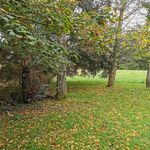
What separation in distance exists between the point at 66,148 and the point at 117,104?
621cm

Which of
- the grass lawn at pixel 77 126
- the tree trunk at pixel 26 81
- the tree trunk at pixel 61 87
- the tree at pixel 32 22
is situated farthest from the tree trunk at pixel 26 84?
the tree at pixel 32 22

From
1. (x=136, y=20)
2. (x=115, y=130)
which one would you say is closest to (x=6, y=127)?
(x=115, y=130)

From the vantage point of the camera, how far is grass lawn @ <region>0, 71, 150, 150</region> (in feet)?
27.6

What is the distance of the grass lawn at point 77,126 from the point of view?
8.40 meters

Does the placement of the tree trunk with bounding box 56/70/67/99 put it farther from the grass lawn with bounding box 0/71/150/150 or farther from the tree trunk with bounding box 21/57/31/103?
the tree trunk with bounding box 21/57/31/103

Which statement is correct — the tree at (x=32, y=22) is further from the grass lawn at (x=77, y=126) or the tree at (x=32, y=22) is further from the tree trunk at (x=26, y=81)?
the tree trunk at (x=26, y=81)

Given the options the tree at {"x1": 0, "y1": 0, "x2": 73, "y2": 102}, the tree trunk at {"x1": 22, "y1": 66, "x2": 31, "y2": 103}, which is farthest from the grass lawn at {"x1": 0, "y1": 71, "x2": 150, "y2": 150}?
the tree at {"x1": 0, "y1": 0, "x2": 73, "y2": 102}

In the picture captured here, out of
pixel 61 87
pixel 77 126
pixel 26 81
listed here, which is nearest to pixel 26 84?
pixel 26 81

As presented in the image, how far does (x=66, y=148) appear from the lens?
8.06 m

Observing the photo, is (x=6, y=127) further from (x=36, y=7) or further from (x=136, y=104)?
(x=136, y=104)

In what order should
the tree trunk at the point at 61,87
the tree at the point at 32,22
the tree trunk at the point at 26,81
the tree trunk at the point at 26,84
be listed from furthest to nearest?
the tree trunk at the point at 61,87 → the tree trunk at the point at 26,84 → the tree trunk at the point at 26,81 → the tree at the point at 32,22

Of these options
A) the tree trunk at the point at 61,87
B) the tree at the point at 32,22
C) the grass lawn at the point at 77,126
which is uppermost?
the tree at the point at 32,22

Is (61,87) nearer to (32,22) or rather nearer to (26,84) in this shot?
(26,84)

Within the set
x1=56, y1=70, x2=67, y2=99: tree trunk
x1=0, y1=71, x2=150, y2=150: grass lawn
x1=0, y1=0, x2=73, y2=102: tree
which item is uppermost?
x1=0, y1=0, x2=73, y2=102: tree
